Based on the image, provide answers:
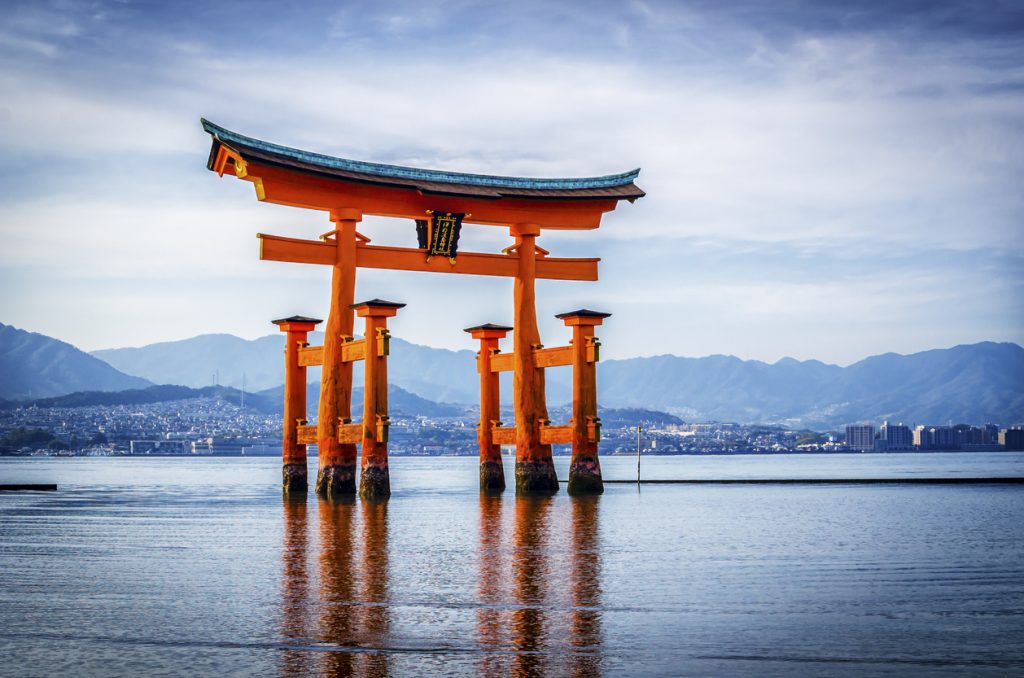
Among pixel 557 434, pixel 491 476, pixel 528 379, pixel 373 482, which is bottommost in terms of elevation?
pixel 491 476

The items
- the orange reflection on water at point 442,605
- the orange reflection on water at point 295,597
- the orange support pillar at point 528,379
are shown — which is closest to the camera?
the orange reflection on water at point 295,597

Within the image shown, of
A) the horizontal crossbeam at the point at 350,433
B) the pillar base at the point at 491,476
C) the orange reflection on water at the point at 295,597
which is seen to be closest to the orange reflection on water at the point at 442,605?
the orange reflection on water at the point at 295,597

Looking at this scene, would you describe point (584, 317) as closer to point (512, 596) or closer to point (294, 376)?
point (294, 376)

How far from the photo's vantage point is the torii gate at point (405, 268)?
3444 centimetres

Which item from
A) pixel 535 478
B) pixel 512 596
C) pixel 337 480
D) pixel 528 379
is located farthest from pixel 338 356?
pixel 512 596

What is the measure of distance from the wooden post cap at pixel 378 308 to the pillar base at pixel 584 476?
8680 millimetres

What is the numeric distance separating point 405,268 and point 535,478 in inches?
325

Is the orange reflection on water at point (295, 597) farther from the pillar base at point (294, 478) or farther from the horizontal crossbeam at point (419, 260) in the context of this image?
the pillar base at point (294, 478)

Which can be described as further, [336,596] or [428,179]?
[428,179]

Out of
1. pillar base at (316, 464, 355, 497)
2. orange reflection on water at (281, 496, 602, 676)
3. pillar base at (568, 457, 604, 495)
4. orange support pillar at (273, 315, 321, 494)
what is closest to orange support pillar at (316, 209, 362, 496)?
pillar base at (316, 464, 355, 497)

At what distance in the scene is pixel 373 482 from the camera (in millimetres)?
35375

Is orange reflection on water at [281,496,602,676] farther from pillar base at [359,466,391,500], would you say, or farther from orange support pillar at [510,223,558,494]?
orange support pillar at [510,223,558,494]

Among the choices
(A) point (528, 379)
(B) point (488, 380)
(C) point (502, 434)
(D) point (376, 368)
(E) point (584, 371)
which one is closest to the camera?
(D) point (376, 368)

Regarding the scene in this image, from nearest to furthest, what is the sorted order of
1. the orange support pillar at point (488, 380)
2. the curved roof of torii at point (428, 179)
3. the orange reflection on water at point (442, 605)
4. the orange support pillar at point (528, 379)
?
the orange reflection on water at point (442, 605), the curved roof of torii at point (428, 179), the orange support pillar at point (528, 379), the orange support pillar at point (488, 380)
